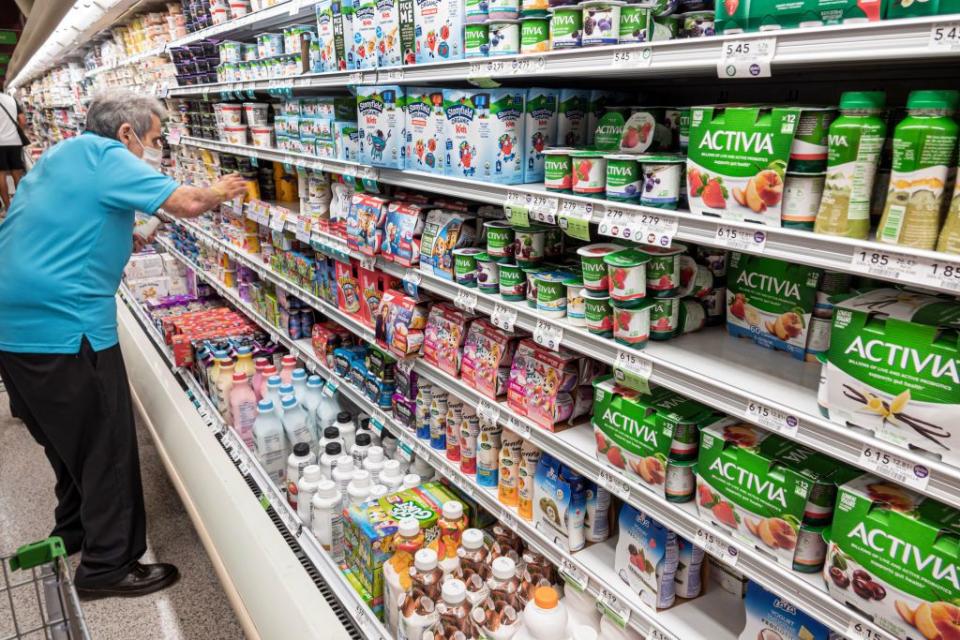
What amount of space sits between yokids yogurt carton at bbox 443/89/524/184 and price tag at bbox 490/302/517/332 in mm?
348

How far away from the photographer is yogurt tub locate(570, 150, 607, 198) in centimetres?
142

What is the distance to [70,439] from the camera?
2.49m

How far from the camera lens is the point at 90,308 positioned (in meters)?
2.44

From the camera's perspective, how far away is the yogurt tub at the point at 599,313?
4.77 feet

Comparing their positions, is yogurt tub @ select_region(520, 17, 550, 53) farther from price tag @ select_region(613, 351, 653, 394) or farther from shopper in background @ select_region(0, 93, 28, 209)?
shopper in background @ select_region(0, 93, 28, 209)

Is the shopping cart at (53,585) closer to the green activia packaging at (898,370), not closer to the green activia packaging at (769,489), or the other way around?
the green activia packaging at (769,489)

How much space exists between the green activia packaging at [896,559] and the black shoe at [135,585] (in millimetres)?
2600

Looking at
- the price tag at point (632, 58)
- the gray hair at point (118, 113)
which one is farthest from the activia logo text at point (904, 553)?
the gray hair at point (118, 113)

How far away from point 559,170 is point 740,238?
20.7 inches

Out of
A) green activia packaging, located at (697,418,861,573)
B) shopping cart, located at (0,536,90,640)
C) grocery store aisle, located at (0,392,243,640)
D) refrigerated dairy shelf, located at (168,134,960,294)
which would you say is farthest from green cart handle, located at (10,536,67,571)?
green activia packaging, located at (697,418,861,573)

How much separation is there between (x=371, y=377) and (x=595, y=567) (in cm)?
123

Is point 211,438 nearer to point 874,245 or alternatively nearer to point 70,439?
point 70,439

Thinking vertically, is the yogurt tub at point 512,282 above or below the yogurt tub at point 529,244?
below

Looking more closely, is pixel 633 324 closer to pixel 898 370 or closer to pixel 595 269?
pixel 595 269
